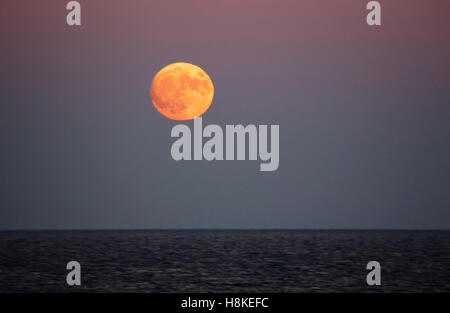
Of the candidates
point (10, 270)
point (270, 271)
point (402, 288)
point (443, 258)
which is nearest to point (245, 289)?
point (402, 288)

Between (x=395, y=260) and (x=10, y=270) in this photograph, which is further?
(x=395, y=260)

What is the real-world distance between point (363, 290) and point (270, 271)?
15236 millimetres

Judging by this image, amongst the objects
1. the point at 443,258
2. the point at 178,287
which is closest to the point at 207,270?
the point at 178,287

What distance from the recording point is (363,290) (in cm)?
3969

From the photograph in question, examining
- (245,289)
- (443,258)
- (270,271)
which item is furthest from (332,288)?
(443,258)
